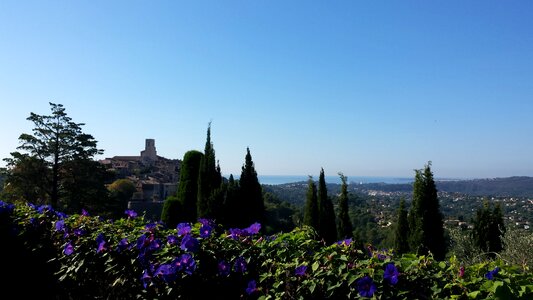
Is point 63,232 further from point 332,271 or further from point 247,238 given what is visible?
point 332,271

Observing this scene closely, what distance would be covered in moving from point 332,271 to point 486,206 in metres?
14.6

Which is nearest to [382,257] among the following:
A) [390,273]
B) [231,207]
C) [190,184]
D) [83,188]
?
[390,273]

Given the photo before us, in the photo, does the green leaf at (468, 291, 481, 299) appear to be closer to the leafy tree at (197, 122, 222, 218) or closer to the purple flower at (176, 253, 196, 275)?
the purple flower at (176, 253, 196, 275)

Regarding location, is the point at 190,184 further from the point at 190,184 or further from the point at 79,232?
the point at 79,232

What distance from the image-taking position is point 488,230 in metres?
13.5

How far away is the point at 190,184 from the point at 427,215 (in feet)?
37.4

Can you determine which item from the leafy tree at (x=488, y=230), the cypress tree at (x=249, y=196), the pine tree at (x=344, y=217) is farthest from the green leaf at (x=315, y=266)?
the cypress tree at (x=249, y=196)

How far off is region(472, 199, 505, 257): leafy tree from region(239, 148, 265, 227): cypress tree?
30.6 feet

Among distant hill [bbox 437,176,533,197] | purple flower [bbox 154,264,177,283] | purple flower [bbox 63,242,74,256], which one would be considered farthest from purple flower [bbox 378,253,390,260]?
distant hill [bbox 437,176,533,197]

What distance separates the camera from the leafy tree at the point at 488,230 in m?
13.5

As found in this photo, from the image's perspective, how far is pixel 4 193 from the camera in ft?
75.7

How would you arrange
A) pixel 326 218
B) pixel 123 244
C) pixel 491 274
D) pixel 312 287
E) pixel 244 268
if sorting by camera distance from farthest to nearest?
pixel 326 218 < pixel 123 244 < pixel 244 268 < pixel 312 287 < pixel 491 274

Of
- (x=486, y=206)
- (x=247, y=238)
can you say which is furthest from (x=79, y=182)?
(x=247, y=238)

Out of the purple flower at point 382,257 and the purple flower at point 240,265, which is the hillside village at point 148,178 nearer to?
the purple flower at point 240,265
